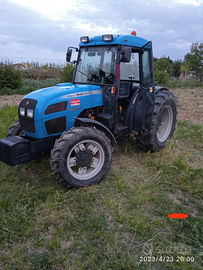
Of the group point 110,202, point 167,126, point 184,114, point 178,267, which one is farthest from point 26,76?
point 178,267

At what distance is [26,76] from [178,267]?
1931 centimetres

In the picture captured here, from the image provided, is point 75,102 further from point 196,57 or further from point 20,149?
point 196,57

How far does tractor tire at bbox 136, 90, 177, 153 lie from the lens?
4.52 m

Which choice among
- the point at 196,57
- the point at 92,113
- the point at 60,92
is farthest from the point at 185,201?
the point at 196,57

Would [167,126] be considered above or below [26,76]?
below

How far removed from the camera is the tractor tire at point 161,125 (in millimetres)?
→ 4516

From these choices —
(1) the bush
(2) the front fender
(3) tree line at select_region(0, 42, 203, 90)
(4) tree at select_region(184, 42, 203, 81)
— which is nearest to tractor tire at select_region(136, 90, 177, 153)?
(2) the front fender

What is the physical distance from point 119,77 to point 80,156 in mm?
1499

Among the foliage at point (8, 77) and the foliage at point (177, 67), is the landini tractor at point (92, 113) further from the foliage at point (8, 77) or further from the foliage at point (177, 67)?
the foliage at point (177, 67)

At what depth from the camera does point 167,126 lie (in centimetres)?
525

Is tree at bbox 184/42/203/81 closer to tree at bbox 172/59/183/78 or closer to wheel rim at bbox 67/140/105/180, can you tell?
tree at bbox 172/59/183/78

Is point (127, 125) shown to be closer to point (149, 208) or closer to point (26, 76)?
point (149, 208)

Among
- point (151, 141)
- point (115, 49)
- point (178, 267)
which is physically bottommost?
point (178, 267)

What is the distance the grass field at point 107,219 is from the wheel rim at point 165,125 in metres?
0.93
